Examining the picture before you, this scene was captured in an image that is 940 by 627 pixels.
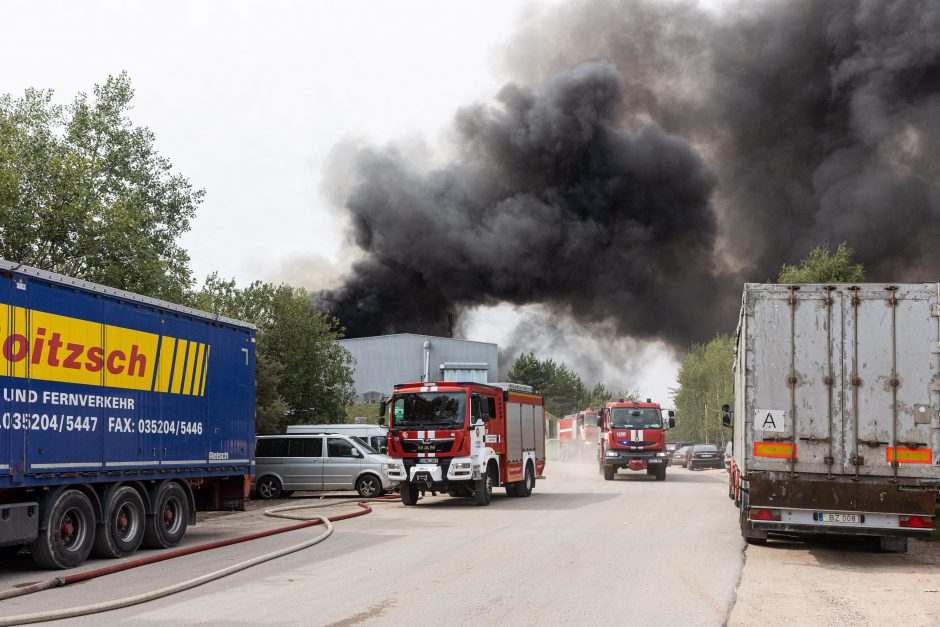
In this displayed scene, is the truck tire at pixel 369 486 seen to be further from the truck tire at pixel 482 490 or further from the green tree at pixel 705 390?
the green tree at pixel 705 390

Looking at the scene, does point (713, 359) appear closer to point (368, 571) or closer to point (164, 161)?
point (164, 161)

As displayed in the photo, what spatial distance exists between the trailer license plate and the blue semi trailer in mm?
9181

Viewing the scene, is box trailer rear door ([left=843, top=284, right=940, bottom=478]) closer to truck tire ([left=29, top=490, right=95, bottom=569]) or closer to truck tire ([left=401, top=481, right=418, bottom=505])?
truck tire ([left=29, top=490, right=95, bottom=569])

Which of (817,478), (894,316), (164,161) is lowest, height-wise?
(817,478)

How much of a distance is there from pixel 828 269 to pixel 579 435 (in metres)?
18.5

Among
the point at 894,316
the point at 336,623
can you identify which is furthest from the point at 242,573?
the point at 894,316

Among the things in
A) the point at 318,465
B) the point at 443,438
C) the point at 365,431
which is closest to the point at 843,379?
the point at 443,438

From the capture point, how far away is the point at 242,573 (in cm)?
1098

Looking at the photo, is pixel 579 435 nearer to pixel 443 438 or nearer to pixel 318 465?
pixel 318 465

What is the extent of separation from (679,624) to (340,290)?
69.1 metres

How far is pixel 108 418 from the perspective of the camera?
12.5m

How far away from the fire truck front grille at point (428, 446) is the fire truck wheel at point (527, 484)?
4.83m

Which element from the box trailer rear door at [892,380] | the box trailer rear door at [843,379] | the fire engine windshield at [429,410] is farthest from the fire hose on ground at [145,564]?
the box trailer rear door at [892,380]

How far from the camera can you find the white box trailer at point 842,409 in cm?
A: 1185
